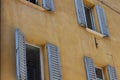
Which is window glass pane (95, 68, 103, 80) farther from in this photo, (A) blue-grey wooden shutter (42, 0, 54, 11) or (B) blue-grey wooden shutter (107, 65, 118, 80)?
(A) blue-grey wooden shutter (42, 0, 54, 11)

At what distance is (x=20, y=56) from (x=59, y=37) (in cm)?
187

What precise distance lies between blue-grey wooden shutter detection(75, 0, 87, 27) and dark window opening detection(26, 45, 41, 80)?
218cm

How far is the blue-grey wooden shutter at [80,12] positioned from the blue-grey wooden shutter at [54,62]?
1.87 m

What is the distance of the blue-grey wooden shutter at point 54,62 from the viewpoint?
8375 mm

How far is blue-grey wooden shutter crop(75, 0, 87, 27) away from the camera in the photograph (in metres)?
10.4

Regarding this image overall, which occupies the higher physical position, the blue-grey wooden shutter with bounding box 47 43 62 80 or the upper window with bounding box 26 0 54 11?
the upper window with bounding box 26 0 54 11

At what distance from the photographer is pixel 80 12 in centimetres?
1067

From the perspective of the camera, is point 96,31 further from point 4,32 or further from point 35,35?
point 4,32

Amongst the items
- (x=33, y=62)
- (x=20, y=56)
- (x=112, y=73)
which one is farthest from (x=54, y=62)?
(x=112, y=73)

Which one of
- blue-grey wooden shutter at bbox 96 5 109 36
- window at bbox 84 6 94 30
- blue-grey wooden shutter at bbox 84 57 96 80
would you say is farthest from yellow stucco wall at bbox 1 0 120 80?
window at bbox 84 6 94 30

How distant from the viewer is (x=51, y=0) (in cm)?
979

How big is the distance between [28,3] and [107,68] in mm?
3253

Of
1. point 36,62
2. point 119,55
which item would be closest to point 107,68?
point 119,55

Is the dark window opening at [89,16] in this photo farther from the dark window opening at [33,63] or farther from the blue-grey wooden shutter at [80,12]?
the dark window opening at [33,63]
